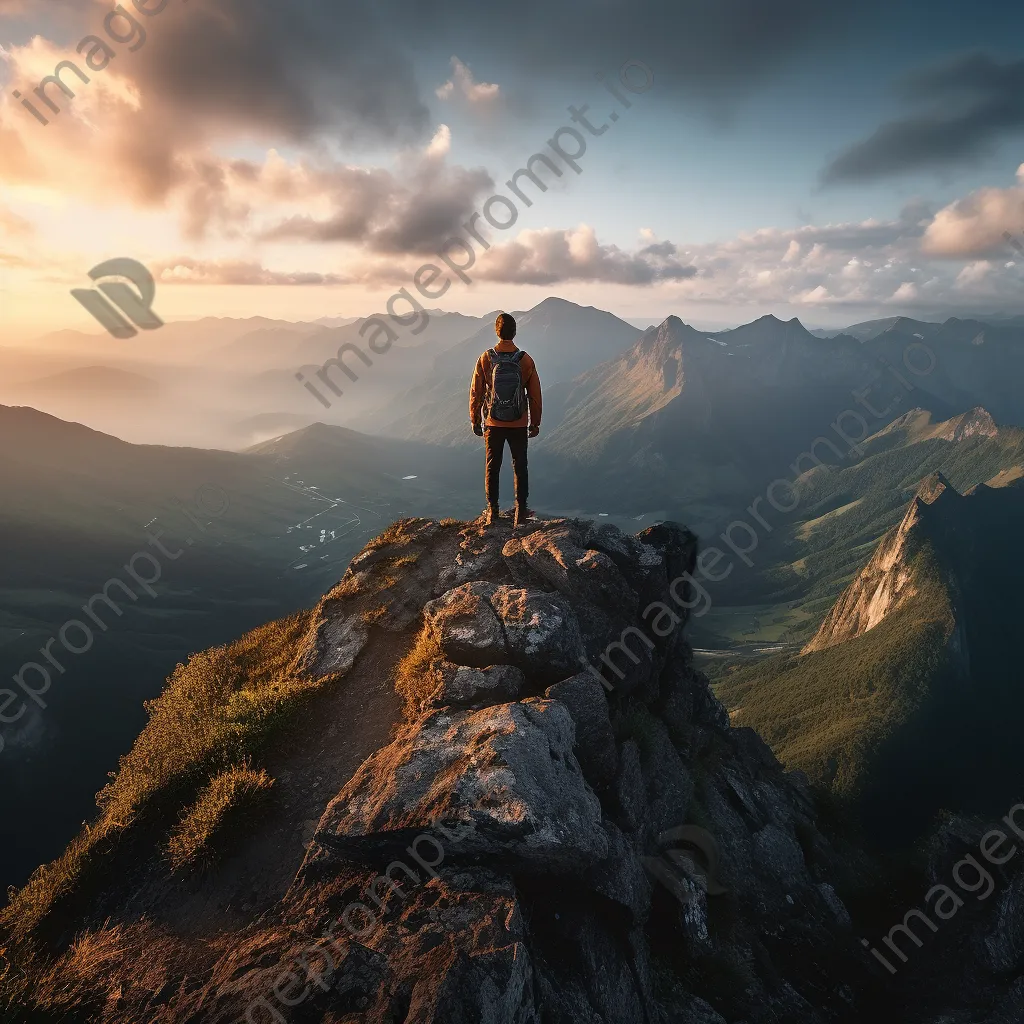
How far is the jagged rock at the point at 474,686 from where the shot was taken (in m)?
14.0

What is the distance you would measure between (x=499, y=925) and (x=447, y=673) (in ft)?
A: 21.0

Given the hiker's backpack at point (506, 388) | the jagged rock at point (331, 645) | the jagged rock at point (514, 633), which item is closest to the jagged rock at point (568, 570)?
the jagged rock at point (514, 633)

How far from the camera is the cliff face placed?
855 cm

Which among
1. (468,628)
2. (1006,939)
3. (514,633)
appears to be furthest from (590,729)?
(1006,939)

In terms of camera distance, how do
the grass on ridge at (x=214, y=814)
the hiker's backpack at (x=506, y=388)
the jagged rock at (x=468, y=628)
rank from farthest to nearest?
the hiker's backpack at (x=506, y=388)
the jagged rock at (x=468, y=628)
the grass on ridge at (x=214, y=814)

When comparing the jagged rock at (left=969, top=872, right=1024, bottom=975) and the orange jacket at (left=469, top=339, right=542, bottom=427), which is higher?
the orange jacket at (left=469, top=339, right=542, bottom=427)

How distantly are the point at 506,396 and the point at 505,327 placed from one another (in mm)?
2315

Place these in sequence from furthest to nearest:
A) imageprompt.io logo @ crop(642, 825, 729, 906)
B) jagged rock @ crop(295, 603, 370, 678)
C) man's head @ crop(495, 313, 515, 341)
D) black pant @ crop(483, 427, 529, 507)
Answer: black pant @ crop(483, 427, 529, 507) < man's head @ crop(495, 313, 515, 341) < jagged rock @ crop(295, 603, 370, 678) < imageprompt.io logo @ crop(642, 825, 729, 906)

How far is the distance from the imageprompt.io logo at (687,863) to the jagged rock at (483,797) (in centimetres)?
671

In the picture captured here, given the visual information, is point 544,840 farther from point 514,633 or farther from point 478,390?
point 478,390

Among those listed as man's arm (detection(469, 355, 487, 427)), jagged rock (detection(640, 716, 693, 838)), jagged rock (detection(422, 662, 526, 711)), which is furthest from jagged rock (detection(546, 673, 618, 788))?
man's arm (detection(469, 355, 487, 427))

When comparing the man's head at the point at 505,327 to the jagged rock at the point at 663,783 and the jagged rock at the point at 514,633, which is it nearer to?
the jagged rock at the point at 514,633

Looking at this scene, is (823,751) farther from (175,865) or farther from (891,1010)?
(175,865)

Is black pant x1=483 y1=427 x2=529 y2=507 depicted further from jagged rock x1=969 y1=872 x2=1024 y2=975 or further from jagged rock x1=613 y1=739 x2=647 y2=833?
jagged rock x1=969 y1=872 x2=1024 y2=975
